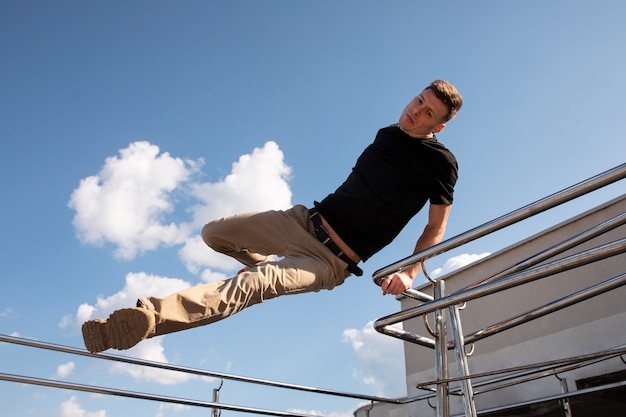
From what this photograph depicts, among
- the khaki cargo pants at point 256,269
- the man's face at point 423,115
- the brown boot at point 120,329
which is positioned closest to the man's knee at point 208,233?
the khaki cargo pants at point 256,269

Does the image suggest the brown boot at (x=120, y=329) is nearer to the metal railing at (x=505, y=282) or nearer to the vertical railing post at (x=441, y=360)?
the metal railing at (x=505, y=282)

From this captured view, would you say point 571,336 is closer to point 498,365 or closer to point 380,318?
point 498,365

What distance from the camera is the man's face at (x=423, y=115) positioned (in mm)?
2396

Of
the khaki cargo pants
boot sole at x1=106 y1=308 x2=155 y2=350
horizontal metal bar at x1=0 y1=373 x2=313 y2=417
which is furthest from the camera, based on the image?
horizontal metal bar at x1=0 y1=373 x2=313 y2=417

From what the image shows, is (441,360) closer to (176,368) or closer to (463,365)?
(463,365)

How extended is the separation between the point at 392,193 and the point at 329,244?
0.37m

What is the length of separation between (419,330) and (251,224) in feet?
17.5

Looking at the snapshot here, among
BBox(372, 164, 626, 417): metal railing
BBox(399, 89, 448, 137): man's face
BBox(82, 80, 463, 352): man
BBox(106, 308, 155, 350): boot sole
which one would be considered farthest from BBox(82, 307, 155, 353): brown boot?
BBox(399, 89, 448, 137): man's face

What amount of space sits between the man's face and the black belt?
593mm

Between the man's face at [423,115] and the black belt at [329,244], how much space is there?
0.59m

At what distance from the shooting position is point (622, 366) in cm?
508

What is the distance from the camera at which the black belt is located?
2412 mm

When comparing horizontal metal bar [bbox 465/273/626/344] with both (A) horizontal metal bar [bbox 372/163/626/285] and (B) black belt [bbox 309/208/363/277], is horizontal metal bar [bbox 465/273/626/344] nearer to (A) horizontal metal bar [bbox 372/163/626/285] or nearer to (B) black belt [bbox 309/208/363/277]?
(A) horizontal metal bar [bbox 372/163/626/285]

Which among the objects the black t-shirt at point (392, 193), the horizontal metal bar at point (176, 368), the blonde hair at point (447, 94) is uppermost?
the blonde hair at point (447, 94)
